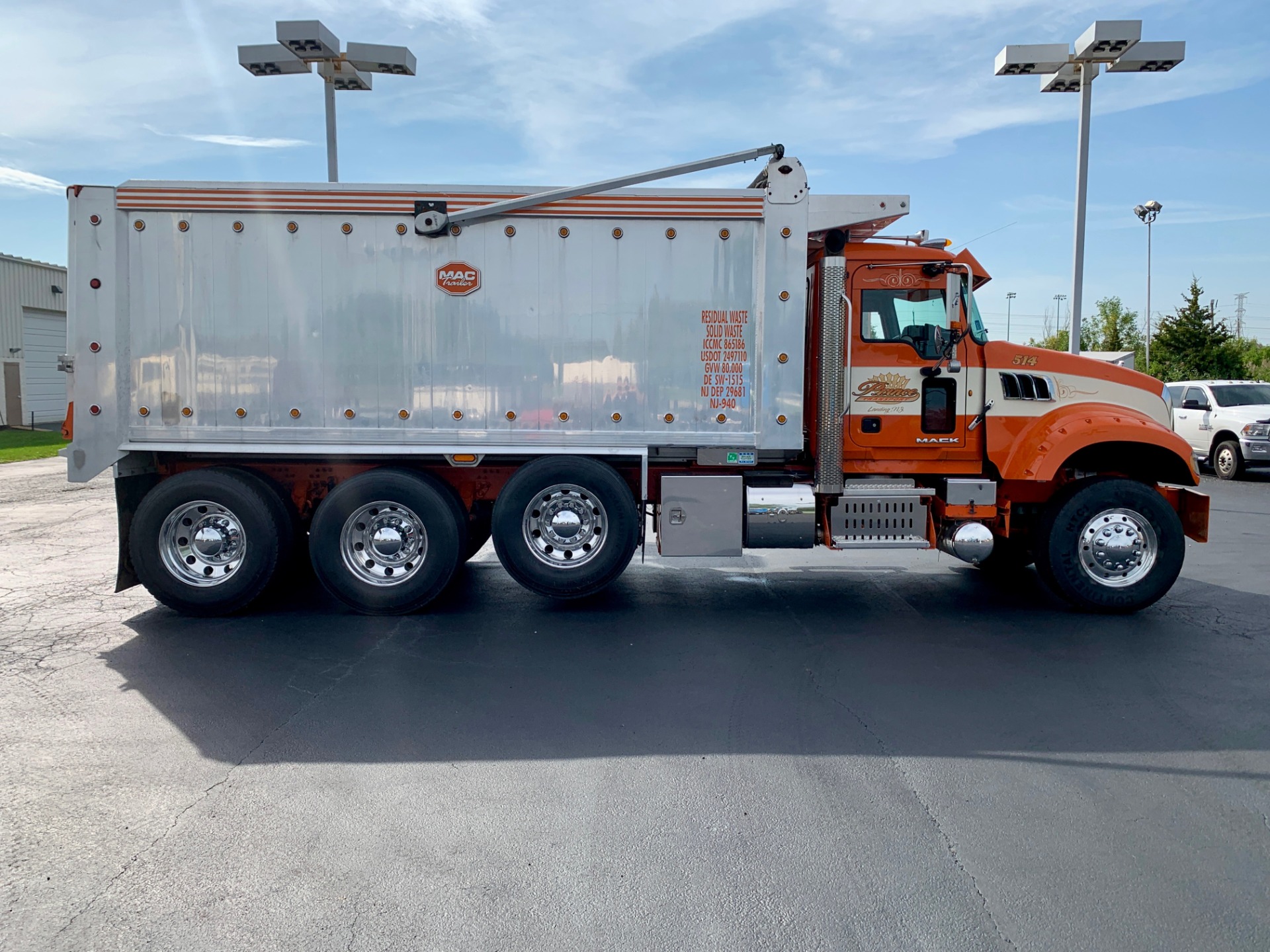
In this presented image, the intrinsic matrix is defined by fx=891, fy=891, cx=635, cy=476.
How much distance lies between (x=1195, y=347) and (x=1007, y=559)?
→ 39.0m

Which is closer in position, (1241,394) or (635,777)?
(635,777)

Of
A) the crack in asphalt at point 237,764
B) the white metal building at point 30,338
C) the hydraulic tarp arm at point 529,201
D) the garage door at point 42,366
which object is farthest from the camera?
the garage door at point 42,366

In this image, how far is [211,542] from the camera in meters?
7.39

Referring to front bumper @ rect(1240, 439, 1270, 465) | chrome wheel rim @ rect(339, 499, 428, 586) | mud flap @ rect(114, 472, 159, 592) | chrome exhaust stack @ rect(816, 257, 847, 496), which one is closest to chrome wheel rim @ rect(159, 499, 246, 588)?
mud flap @ rect(114, 472, 159, 592)

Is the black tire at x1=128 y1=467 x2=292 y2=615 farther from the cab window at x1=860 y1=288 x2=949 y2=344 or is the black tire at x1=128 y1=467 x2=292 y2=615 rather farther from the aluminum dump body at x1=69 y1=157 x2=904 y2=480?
the cab window at x1=860 y1=288 x2=949 y2=344

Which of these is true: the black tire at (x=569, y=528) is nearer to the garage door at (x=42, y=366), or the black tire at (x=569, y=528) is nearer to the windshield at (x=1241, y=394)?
the windshield at (x=1241, y=394)

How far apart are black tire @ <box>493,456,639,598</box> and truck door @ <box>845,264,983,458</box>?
216 centimetres

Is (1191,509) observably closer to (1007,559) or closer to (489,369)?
(1007,559)

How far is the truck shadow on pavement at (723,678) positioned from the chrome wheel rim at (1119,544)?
0.42 m

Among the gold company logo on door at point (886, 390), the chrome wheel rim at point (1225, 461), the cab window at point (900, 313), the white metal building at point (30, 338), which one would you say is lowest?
the chrome wheel rim at point (1225, 461)

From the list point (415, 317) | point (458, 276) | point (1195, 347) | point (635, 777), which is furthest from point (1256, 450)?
point (1195, 347)

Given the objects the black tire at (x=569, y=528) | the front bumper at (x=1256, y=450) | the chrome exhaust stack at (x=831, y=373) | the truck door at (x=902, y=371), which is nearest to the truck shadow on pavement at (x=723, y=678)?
the black tire at (x=569, y=528)

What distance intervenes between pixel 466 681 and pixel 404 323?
122 inches

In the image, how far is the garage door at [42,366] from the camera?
111ft
